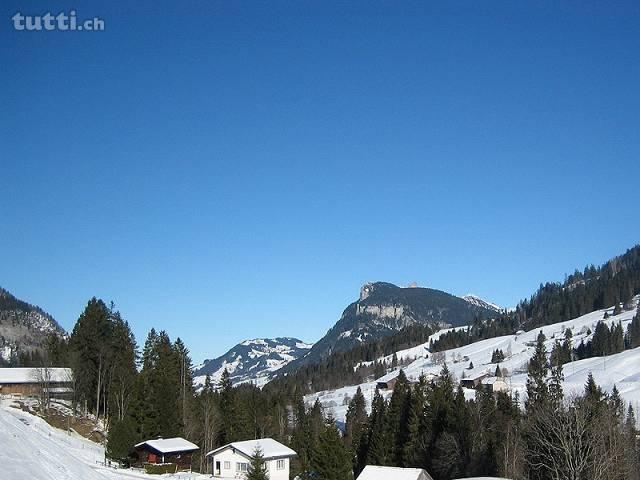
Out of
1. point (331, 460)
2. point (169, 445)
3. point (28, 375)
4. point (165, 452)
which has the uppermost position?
point (28, 375)

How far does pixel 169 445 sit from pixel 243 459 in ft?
26.1

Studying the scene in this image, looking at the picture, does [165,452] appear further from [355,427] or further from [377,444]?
[355,427]

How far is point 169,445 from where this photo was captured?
229ft

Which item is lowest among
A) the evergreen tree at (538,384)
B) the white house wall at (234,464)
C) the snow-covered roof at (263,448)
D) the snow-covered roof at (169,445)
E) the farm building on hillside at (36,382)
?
the white house wall at (234,464)

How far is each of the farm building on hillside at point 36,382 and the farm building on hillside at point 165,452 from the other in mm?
19539

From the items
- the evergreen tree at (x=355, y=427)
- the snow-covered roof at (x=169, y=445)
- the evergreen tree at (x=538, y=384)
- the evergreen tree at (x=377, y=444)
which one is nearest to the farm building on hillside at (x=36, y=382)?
the snow-covered roof at (x=169, y=445)

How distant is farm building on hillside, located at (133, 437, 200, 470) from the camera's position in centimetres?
6862

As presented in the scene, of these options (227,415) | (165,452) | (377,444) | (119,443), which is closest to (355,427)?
(227,415)

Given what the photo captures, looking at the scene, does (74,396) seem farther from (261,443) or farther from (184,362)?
(261,443)

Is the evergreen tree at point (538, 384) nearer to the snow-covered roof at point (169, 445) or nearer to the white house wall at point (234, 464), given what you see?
the white house wall at point (234, 464)

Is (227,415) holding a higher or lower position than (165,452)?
higher

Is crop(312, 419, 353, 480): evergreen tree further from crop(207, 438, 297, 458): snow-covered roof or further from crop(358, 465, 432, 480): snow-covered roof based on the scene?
Result: crop(207, 438, 297, 458): snow-covered roof

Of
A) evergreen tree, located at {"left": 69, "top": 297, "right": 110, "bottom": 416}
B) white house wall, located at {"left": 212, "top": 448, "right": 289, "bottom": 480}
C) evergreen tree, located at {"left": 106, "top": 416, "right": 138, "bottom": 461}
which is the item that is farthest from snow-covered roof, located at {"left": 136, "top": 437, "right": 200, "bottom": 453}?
evergreen tree, located at {"left": 69, "top": 297, "right": 110, "bottom": 416}

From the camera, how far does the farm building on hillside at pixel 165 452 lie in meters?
68.6
